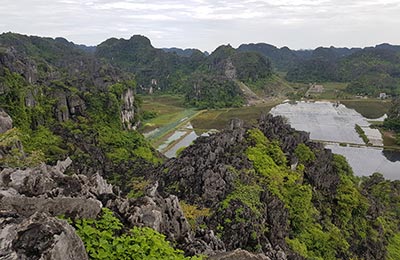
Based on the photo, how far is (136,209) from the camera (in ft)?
38.9

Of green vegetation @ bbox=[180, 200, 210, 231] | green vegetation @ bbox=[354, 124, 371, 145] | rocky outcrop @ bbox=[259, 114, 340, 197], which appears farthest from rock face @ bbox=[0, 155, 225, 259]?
green vegetation @ bbox=[354, 124, 371, 145]

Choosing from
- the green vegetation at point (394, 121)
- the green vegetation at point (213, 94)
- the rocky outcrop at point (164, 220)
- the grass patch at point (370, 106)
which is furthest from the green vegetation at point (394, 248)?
the green vegetation at point (213, 94)

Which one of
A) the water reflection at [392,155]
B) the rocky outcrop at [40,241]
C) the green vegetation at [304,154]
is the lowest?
the water reflection at [392,155]

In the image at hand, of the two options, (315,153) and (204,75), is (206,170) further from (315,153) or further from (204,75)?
(204,75)

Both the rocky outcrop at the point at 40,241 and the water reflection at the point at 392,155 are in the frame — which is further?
the water reflection at the point at 392,155

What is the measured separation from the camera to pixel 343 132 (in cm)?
8412

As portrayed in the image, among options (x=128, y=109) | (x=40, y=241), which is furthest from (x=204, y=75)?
(x=40, y=241)

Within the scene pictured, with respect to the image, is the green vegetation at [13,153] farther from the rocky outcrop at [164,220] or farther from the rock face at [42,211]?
the rocky outcrop at [164,220]

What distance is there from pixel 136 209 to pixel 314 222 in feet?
65.0

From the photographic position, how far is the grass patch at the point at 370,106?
110 meters

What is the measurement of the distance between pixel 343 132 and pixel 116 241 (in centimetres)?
8271

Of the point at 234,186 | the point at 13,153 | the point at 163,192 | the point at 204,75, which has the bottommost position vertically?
the point at 204,75

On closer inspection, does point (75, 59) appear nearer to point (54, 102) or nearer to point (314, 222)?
point (54, 102)

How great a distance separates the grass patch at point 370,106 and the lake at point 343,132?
10.2ft
